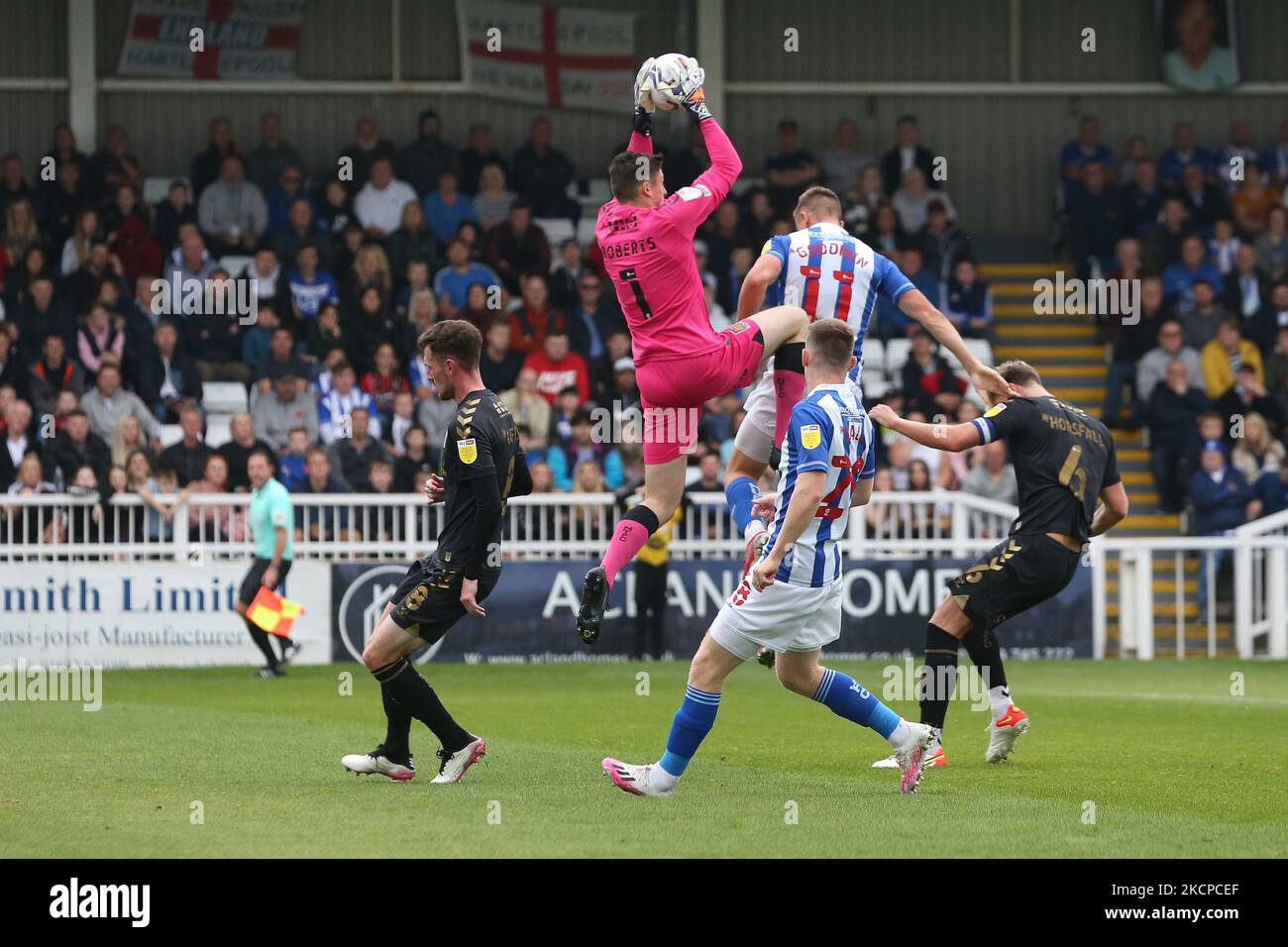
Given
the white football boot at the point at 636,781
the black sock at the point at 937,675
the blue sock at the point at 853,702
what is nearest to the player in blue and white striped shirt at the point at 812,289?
the black sock at the point at 937,675

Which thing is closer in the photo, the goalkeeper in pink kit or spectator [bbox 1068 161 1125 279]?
the goalkeeper in pink kit

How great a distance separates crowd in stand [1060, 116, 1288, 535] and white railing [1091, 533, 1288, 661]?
3.68 ft

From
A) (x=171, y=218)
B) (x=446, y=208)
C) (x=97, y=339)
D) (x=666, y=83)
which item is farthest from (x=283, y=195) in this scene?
(x=666, y=83)

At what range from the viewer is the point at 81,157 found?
24.3m

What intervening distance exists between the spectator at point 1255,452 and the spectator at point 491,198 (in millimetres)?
9629

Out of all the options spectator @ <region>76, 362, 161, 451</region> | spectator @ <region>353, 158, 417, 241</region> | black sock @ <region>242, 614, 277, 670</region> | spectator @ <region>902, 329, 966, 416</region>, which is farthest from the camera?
spectator @ <region>353, 158, 417, 241</region>

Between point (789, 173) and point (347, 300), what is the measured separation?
632 cm

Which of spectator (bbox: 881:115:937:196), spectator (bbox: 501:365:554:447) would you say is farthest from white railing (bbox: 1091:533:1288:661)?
spectator (bbox: 881:115:937:196)

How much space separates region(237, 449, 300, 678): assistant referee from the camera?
18000 millimetres

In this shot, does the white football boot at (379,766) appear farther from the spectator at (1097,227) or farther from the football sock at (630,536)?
the spectator at (1097,227)

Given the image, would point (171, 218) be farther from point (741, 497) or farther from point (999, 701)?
point (999, 701)

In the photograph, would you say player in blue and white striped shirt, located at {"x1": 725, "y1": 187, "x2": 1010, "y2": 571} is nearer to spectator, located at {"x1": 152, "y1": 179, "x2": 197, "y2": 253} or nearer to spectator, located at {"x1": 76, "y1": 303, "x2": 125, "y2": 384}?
spectator, located at {"x1": 76, "y1": 303, "x2": 125, "y2": 384}

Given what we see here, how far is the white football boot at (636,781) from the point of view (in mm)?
8984
